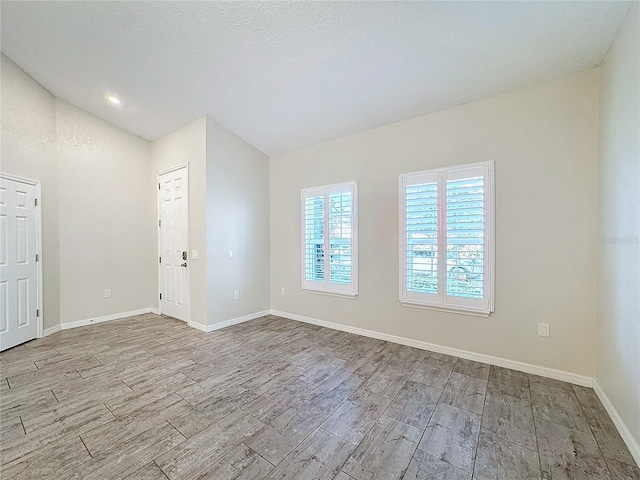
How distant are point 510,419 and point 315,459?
148cm

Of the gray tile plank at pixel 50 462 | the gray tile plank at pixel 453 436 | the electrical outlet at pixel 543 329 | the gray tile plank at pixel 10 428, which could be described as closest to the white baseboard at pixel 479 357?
the electrical outlet at pixel 543 329

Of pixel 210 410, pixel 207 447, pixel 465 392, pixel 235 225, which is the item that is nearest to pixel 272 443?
pixel 207 447

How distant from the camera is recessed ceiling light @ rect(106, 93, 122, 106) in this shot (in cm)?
367

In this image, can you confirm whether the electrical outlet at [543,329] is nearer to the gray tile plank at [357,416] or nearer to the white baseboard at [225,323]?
the gray tile plank at [357,416]

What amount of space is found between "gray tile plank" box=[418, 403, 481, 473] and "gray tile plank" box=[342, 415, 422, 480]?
0.30ft

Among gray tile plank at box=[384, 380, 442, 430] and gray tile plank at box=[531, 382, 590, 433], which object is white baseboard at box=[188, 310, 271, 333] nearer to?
gray tile plank at box=[384, 380, 442, 430]

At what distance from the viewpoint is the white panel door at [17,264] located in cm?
322

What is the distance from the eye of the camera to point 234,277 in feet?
14.0

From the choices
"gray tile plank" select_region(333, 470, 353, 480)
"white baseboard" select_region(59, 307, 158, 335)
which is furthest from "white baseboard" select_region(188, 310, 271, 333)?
"gray tile plank" select_region(333, 470, 353, 480)

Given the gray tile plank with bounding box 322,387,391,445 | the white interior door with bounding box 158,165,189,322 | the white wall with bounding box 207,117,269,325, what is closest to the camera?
the gray tile plank with bounding box 322,387,391,445

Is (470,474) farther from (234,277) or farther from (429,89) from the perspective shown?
(234,277)

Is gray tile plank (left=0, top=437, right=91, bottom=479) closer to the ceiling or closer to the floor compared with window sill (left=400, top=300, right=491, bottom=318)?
closer to the floor

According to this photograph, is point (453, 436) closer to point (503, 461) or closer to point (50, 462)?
point (503, 461)

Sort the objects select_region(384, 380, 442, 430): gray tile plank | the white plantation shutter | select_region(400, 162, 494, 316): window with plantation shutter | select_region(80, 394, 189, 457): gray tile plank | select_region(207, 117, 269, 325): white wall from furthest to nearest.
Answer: select_region(207, 117, 269, 325): white wall
the white plantation shutter
select_region(400, 162, 494, 316): window with plantation shutter
select_region(384, 380, 442, 430): gray tile plank
select_region(80, 394, 189, 457): gray tile plank
